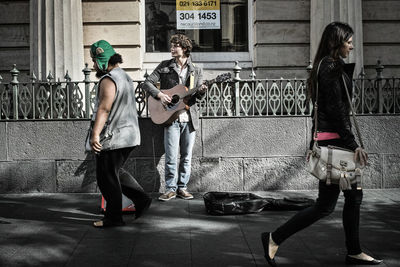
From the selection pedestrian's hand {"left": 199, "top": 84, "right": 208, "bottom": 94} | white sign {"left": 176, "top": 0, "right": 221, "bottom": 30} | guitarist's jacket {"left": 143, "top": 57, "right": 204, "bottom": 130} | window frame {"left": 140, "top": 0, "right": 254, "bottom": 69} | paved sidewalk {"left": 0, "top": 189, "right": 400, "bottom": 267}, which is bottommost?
paved sidewalk {"left": 0, "top": 189, "right": 400, "bottom": 267}

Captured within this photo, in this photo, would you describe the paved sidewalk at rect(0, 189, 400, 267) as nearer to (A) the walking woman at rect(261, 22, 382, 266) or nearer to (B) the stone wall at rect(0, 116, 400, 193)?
(A) the walking woman at rect(261, 22, 382, 266)

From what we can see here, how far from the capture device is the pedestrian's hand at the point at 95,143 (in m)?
5.50

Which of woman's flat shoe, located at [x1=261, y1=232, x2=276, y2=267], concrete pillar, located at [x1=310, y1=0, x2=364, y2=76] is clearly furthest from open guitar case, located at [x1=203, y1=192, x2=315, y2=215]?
concrete pillar, located at [x1=310, y1=0, x2=364, y2=76]

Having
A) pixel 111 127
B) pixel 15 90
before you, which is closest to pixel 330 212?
pixel 111 127

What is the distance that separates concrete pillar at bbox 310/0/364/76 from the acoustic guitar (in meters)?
2.73

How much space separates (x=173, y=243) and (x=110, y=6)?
217 inches

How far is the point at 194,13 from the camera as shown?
Answer: 9.73 meters

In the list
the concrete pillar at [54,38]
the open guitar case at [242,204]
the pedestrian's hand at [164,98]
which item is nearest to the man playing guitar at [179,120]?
the pedestrian's hand at [164,98]

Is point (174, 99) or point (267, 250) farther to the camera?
point (174, 99)

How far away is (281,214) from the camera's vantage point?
637 cm

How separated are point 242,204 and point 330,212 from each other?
2.09m

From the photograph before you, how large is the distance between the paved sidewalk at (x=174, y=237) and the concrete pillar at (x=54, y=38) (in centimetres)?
255

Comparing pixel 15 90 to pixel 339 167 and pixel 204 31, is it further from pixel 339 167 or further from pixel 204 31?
pixel 339 167

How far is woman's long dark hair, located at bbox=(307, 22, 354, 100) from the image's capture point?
13.9 ft
